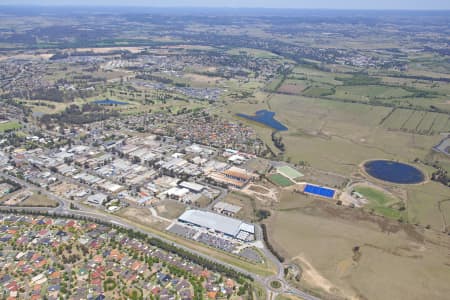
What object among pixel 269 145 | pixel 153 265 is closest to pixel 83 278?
pixel 153 265

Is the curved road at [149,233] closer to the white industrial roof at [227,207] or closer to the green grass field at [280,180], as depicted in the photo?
the white industrial roof at [227,207]

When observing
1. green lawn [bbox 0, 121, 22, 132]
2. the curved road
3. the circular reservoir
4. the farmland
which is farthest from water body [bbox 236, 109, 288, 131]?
Result: green lawn [bbox 0, 121, 22, 132]

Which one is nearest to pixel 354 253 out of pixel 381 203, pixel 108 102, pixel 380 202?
pixel 381 203

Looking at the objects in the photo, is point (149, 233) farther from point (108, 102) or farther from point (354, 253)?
point (108, 102)

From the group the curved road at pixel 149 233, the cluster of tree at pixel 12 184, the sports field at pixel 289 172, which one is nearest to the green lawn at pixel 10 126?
the curved road at pixel 149 233

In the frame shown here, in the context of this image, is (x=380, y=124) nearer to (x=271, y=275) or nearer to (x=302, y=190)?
(x=302, y=190)
